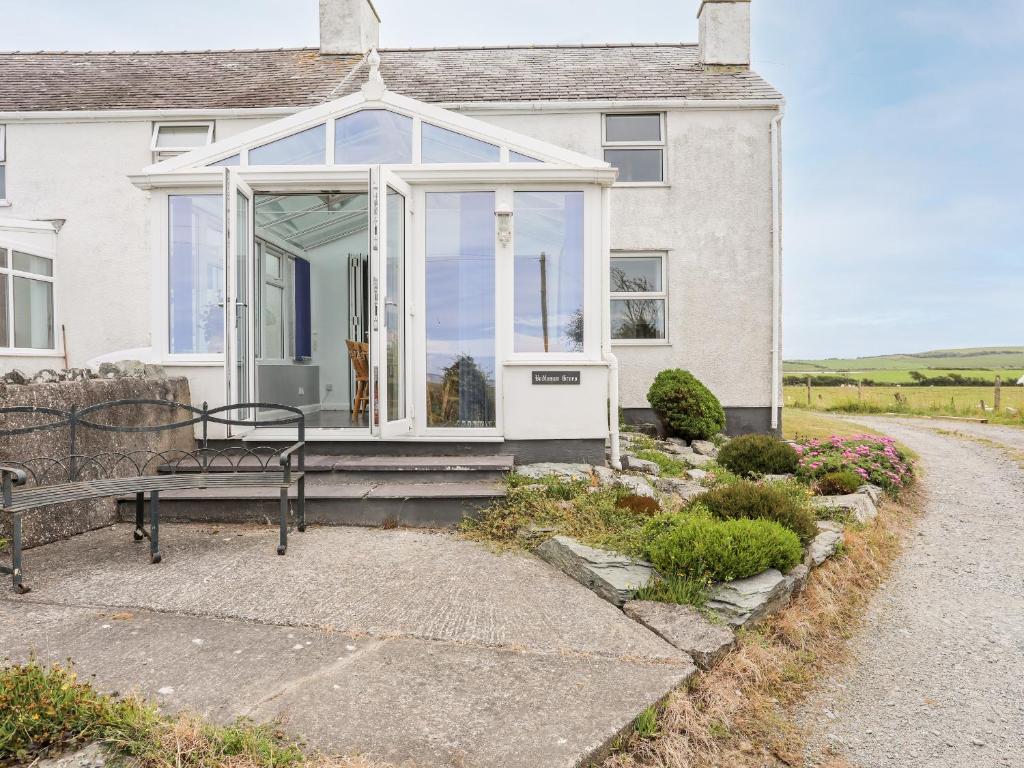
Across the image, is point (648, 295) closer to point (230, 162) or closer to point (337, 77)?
point (230, 162)

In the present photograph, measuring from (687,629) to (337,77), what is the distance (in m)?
13.1

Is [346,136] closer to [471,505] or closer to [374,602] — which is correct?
[471,505]

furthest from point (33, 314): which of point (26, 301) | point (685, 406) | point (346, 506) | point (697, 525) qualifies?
point (697, 525)

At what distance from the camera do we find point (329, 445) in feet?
22.8

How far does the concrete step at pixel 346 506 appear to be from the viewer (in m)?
5.66

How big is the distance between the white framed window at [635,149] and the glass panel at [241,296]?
7351 mm

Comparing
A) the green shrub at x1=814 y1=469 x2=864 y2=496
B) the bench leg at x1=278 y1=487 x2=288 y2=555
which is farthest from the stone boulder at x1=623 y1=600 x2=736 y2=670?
the green shrub at x1=814 y1=469 x2=864 y2=496

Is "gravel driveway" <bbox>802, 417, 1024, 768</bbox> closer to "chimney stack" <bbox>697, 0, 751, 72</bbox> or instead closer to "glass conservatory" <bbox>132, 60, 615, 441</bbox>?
"glass conservatory" <bbox>132, 60, 615, 441</bbox>

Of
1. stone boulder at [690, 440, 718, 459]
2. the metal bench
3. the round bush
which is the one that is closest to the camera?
the metal bench

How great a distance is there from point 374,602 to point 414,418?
11.0 feet

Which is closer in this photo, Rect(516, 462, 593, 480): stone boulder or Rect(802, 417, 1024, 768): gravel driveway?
Rect(802, 417, 1024, 768): gravel driveway

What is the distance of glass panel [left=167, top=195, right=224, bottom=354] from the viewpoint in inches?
286

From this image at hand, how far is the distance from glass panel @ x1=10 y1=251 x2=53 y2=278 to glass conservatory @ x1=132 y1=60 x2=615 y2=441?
5.79 metres

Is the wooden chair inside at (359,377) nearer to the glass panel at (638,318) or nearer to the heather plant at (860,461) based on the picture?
the glass panel at (638,318)
